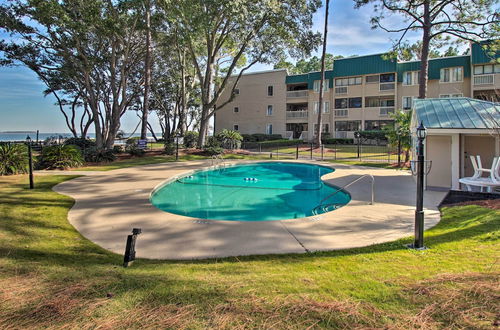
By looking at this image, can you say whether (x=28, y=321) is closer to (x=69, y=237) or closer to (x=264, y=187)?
(x=69, y=237)

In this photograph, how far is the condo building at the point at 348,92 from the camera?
2681cm

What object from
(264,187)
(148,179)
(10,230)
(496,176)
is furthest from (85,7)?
(496,176)

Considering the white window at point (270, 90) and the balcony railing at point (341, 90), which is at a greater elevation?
the white window at point (270, 90)

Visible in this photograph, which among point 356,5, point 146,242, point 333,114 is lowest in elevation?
point 146,242

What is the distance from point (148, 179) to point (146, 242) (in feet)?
22.8

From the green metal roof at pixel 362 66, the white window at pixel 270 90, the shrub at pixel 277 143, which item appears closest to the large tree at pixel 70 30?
the shrub at pixel 277 143

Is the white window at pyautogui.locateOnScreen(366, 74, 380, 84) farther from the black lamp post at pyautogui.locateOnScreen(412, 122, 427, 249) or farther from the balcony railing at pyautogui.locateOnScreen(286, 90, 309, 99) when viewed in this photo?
the black lamp post at pyautogui.locateOnScreen(412, 122, 427, 249)

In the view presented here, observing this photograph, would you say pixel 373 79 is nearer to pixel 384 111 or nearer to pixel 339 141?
pixel 384 111

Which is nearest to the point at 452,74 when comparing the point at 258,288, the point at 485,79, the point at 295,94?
the point at 485,79

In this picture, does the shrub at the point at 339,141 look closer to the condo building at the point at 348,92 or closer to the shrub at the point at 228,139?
the condo building at the point at 348,92

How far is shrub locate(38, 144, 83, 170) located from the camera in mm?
13695

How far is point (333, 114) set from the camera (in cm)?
3319

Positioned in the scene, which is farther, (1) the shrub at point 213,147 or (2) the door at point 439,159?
(1) the shrub at point 213,147

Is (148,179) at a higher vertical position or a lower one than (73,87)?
lower
